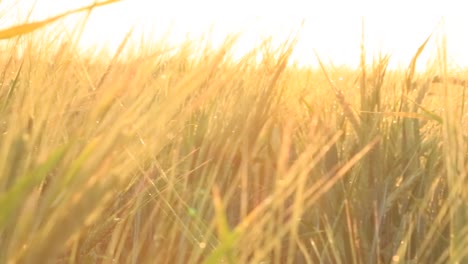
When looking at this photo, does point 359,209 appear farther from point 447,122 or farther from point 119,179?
point 119,179

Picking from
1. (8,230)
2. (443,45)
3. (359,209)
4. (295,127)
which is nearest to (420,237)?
(359,209)

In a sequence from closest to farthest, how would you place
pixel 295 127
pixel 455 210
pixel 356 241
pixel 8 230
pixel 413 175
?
pixel 8 230, pixel 455 210, pixel 356 241, pixel 413 175, pixel 295 127

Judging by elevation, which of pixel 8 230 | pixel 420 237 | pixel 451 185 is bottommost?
pixel 420 237

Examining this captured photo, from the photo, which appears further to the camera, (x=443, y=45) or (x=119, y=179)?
(x=443, y=45)

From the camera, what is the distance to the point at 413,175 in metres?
0.96

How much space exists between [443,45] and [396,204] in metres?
0.22

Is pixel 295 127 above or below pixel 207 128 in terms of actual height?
below

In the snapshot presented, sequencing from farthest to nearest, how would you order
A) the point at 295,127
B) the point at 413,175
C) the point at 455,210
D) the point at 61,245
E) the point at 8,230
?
the point at 295,127
the point at 413,175
the point at 455,210
the point at 8,230
the point at 61,245

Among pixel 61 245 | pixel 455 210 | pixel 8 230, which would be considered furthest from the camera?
pixel 455 210

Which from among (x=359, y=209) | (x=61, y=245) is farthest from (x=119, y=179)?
(x=359, y=209)

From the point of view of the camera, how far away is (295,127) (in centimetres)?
121

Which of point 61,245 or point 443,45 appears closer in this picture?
point 61,245

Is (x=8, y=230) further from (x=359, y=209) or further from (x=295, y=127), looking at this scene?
(x=295, y=127)

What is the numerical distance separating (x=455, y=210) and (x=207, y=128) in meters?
0.40
